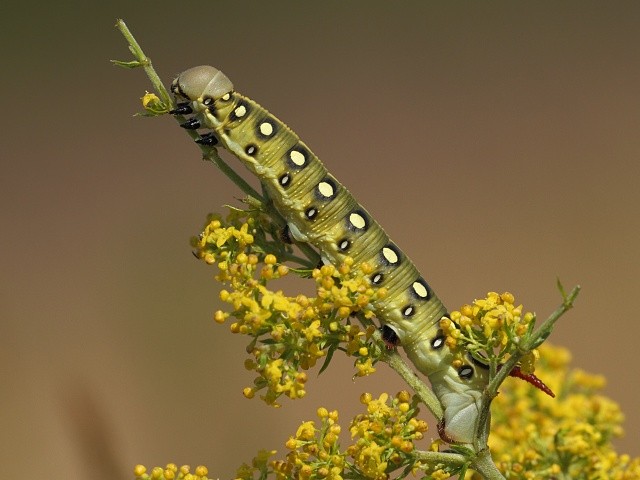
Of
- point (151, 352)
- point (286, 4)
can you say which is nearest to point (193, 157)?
point (286, 4)

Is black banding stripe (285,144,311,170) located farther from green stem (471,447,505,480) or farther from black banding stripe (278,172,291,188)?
green stem (471,447,505,480)

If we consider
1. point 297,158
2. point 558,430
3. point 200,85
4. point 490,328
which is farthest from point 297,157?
point 558,430

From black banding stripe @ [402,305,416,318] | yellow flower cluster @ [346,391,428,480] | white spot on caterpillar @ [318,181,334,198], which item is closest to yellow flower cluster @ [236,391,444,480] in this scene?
yellow flower cluster @ [346,391,428,480]

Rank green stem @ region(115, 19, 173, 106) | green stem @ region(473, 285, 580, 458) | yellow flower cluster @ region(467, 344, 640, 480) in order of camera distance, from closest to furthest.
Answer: green stem @ region(473, 285, 580, 458) < green stem @ region(115, 19, 173, 106) < yellow flower cluster @ region(467, 344, 640, 480)

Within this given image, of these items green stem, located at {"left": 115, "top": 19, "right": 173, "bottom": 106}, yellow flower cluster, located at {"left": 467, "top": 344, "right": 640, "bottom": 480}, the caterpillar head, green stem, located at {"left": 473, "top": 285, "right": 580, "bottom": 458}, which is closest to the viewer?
green stem, located at {"left": 473, "top": 285, "right": 580, "bottom": 458}

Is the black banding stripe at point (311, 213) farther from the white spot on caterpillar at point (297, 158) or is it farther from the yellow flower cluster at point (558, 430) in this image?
the yellow flower cluster at point (558, 430)

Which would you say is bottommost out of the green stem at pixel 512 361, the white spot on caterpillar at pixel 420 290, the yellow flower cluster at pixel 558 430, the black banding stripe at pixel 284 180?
the yellow flower cluster at pixel 558 430

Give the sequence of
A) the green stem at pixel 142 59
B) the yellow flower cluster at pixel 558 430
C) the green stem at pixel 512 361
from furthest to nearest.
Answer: the yellow flower cluster at pixel 558 430, the green stem at pixel 142 59, the green stem at pixel 512 361

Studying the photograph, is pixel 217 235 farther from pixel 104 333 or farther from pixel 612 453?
pixel 104 333

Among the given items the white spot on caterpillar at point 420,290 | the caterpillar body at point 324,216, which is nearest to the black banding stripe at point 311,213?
the caterpillar body at point 324,216
